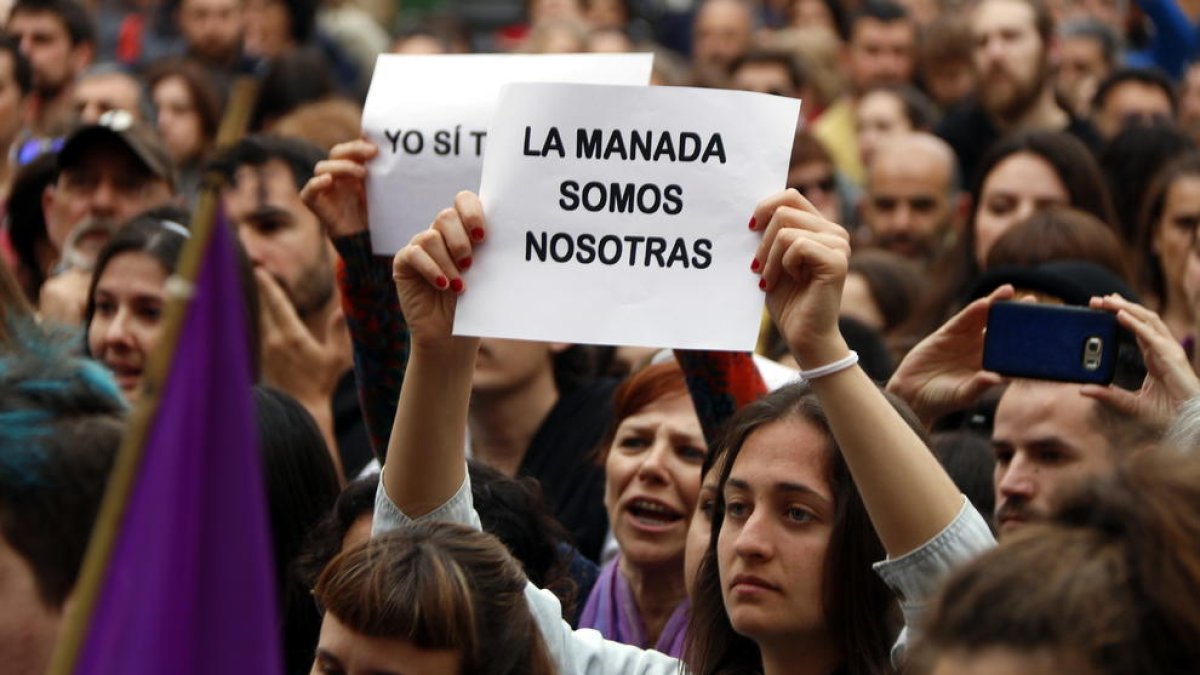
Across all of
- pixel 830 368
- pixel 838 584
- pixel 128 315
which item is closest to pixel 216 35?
pixel 128 315

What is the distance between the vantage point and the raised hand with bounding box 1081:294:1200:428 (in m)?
4.19

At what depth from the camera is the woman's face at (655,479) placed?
4.96 meters

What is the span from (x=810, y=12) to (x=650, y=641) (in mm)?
10267

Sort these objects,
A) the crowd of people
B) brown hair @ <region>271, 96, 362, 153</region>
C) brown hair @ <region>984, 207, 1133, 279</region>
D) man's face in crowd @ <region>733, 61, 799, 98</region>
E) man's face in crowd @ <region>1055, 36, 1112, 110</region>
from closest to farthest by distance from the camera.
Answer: the crowd of people < brown hair @ <region>984, 207, 1133, 279</region> < brown hair @ <region>271, 96, 362, 153</region> < man's face in crowd @ <region>733, 61, 799, 98</region> < man's face in crowd @ <region>1055, 36, 1112, 110</region>

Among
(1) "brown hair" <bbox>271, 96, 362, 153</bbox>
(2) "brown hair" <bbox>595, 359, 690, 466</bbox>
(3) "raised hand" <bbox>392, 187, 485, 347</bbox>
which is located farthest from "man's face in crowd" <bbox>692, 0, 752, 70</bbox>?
(3) "raised hand" <bbox>392, 187, 485, 347</bbox>

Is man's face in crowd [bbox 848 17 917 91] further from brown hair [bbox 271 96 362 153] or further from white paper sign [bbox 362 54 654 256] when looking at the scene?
white paper sign [bbox 362 54 654 256]

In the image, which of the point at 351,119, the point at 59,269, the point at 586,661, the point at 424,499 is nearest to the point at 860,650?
the point at 586,661

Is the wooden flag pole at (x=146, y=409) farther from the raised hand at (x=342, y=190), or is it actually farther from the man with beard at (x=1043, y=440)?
the man with beard at (x=1043, y=440)

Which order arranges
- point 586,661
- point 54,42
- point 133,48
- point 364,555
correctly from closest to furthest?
point 364,555 → point 586,661 → point 54,42 → point 133,48

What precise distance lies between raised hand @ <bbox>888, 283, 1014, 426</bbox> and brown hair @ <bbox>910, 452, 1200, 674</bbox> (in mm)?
2147

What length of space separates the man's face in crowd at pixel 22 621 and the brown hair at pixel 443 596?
1.92 ft

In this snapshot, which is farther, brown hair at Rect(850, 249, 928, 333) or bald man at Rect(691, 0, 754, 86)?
bald man at Rect(691, 0, 754, 86)

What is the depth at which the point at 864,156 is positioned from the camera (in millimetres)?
11406

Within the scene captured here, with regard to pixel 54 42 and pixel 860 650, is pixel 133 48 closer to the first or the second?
pixel 54 42
